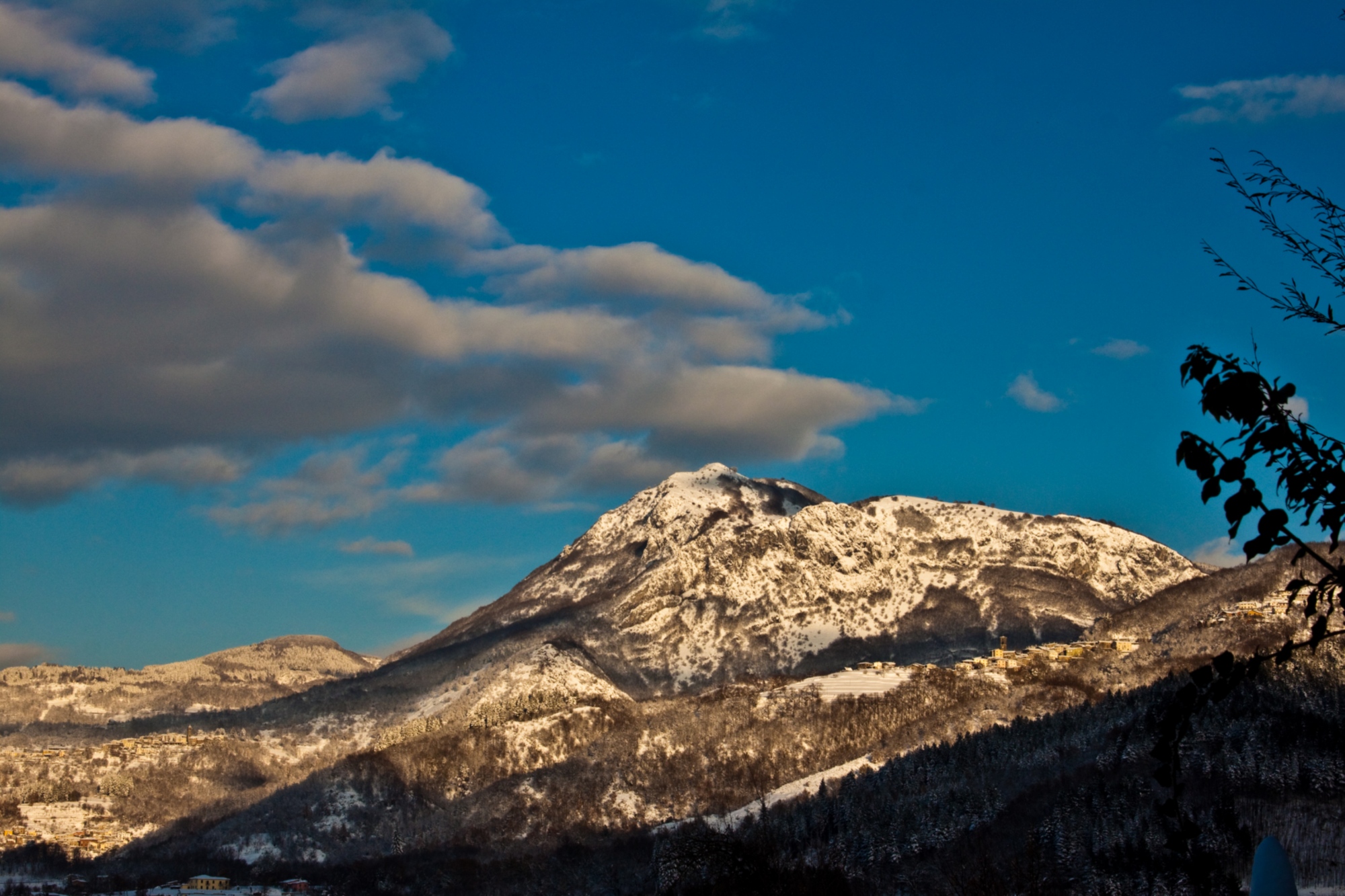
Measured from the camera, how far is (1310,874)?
152625 mm

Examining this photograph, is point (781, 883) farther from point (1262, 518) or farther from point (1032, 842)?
point (1262, 518)

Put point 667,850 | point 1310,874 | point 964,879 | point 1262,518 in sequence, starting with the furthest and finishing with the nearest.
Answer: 1. point 667,850
2. point 964,879
3. point 1310,874
4. point 1262,518

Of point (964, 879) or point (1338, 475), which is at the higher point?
point (1338, 475)

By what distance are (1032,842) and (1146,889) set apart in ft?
66.1

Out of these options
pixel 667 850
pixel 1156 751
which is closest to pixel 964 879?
pixel 667 850

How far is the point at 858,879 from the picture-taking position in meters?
196

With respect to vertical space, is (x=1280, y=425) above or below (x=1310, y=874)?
above

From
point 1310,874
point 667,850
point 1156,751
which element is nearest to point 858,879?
point 667,850

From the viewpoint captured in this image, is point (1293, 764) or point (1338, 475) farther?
point (1293, 764)

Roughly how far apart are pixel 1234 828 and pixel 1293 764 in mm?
28244

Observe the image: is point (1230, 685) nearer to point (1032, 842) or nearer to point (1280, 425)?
point (1280, 425)

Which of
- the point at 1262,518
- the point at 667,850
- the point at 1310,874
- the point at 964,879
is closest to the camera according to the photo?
the point at 1262,518

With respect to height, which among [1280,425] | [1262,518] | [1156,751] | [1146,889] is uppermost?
[1280,425]

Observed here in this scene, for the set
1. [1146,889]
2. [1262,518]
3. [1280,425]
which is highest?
[1280,425]
